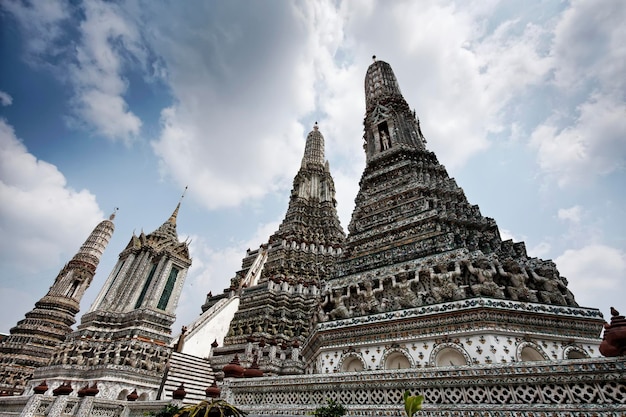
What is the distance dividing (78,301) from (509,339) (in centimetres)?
3688

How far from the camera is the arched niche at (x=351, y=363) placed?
8219 mm

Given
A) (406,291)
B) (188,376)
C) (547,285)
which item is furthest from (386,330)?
(188,376)

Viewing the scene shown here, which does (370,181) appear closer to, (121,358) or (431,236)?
(431,236)

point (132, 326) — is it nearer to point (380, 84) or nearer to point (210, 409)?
point (210, 409)

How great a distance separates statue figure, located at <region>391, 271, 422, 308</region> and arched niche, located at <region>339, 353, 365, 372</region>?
6.24 feet

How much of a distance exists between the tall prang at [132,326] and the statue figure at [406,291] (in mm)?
13889

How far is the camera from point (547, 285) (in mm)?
8133

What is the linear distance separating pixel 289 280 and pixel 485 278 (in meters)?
15.7

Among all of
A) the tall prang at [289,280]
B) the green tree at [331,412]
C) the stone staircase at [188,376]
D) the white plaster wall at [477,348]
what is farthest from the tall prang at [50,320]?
the green tree at [331,412]

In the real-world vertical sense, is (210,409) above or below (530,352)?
below

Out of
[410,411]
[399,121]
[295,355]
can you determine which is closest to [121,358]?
[295,355]

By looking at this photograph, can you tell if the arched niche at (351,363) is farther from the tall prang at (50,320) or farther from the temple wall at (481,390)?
the tall prang at (50,320)

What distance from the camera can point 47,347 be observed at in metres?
25.3

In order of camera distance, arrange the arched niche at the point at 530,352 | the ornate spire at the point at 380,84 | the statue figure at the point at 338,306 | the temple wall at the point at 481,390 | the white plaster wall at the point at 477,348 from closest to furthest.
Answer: the temple wall at the point at 481,390 → the white plaster wall at the point at 477,348 → the arched niche at the point at 530,352 → the statue figure at the point at 338,306 → the ornate spire at the point at 380,84
